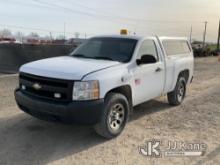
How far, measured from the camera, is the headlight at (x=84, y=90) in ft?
13.8

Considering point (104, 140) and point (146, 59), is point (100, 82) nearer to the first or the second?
point (104, 140)

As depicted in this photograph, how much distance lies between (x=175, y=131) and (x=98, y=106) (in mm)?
1830

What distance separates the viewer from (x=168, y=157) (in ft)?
13.9

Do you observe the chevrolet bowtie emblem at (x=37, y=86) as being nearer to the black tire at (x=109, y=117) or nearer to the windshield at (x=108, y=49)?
the black tire at (x=109, y=117)

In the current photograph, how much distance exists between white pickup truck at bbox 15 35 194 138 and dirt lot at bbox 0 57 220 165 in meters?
0.40

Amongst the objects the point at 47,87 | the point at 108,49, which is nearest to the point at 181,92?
the point at 108,49

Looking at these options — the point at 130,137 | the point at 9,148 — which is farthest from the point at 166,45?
the point at 9,148

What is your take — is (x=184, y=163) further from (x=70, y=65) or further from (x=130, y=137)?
(x=70, y=65)

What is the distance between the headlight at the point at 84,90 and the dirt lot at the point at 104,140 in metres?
0.86

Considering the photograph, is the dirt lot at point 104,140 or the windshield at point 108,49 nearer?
the dirt lot at point 104,140

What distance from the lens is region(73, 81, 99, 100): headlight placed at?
421 centimetres

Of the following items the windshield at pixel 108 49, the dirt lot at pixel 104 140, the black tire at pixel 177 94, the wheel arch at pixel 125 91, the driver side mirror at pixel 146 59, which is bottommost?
the dirt lot at pixel 104 140

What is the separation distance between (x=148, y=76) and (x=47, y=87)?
2.19m

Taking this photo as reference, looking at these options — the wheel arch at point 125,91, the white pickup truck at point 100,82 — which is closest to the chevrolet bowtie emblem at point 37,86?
the white pickup truck at point 100,82
